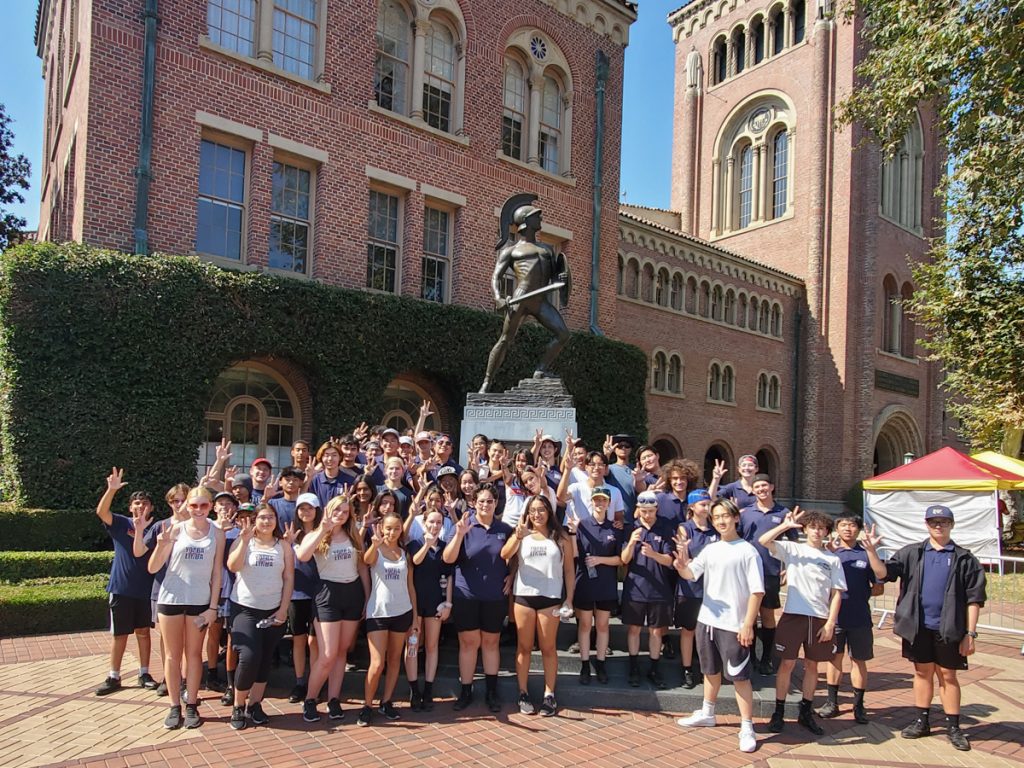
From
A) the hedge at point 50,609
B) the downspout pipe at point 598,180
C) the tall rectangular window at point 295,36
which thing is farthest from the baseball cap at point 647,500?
the downspout pipe at point 598,180

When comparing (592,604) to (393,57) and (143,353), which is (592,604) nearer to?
(143,353)

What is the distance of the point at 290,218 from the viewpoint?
15.8 metres

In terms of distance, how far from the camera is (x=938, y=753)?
569cm

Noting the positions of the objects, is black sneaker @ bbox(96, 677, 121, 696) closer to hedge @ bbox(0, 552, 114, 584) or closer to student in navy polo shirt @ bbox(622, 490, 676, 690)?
hedge @ bbox(0, 552, 114, 584)

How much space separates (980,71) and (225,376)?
1343cm

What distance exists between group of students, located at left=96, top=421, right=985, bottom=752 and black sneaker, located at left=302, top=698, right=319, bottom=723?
0.05 feet

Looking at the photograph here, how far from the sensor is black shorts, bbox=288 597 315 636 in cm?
627

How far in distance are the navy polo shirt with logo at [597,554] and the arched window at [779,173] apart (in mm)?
29992

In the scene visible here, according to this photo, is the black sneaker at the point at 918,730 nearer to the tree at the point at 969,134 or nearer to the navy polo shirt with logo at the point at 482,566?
the navy polo shirt with logo at the point at 482,566

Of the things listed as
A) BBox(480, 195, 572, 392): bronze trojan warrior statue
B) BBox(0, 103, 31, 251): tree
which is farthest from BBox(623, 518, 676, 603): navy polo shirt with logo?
BBox(0, 103, 31, 251): tree

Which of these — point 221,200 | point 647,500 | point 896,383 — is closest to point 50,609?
point 647,500

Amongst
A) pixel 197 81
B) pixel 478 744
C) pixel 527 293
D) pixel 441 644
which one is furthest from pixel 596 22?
pixel 478 744

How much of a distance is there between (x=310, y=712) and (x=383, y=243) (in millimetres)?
12846

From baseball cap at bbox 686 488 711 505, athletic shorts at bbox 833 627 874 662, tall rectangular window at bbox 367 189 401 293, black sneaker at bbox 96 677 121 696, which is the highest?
tall rectangular window at bbox 367 189 401 293
